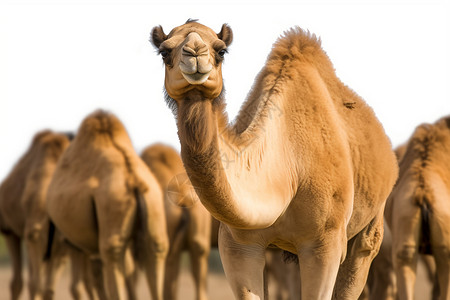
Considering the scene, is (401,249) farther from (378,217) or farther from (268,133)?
(268,133)

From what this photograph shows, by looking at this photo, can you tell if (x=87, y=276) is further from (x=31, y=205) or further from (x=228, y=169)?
(x=228, y=169)

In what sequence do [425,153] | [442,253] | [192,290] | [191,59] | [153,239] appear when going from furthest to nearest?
[192,290] < [153,239] < [425,153] < [442,253] < [191,59]

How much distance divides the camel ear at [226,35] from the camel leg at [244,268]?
1.33 meters

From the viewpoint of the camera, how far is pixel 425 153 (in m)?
10.4

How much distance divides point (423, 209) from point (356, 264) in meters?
3.13

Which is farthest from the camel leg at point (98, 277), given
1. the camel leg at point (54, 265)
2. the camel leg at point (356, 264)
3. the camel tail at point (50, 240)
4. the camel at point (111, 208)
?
the camel leg at point (356, 264)

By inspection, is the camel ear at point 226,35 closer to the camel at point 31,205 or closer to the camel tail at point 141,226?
the camel tail at point 141,226

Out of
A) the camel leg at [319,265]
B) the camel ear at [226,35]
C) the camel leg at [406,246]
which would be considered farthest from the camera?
the camel leg at [406,246]

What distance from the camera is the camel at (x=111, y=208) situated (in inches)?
410

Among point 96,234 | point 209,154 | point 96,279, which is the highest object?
point 209,154

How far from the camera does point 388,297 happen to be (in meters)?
12.1

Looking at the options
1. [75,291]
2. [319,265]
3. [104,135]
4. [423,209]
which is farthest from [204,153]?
[75,291]

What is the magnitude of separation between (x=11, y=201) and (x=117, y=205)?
348cm

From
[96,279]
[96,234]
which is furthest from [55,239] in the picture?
[96,234]
